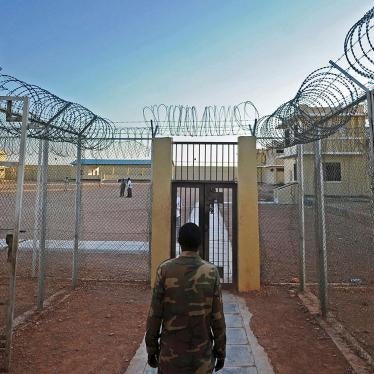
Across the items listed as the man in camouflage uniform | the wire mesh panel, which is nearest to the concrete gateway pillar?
the wire mesh panel

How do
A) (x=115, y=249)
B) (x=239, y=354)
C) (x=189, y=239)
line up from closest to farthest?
(x=189, y=239)
(x=239, y=354)
(x=115, y=249)

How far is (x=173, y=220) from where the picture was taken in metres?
7.08

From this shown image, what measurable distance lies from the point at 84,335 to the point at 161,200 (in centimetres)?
307

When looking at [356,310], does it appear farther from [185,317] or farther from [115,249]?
[115,249]

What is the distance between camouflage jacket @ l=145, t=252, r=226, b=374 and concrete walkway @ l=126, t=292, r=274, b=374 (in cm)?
164

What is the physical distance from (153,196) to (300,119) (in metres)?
3.37

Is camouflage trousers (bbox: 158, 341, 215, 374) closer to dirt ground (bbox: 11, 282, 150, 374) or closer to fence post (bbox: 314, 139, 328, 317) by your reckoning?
dirt ground (bbox: 11, 282, 150, 374)

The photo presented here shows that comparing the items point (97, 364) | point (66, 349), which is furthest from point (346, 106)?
point (66, 349)

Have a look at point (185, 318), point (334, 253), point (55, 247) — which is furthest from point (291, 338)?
point (55, 247)

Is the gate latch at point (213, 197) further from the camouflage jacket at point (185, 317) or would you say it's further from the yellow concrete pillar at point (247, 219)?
the camouflage jacket at point (185, 317)

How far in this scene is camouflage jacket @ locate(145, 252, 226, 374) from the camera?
2330mm

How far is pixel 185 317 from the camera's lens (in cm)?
234

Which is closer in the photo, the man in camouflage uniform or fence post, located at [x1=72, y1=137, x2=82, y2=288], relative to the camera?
the man in camouflage uniform

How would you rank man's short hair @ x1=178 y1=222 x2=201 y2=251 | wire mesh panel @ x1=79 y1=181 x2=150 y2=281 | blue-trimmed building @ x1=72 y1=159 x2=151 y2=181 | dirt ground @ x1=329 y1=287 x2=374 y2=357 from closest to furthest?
1. man's short hair @ x1=178 y1=222 x2=201 y2=251
2. dirt ground @ x1=329 y1=287 x2=374 y2=357
3. wire mesh panel @ x1=79 y1=181 x2=150 y2=281
4. blue-trimmed building @ x1=72 y1=159 x2=151 y2=181
